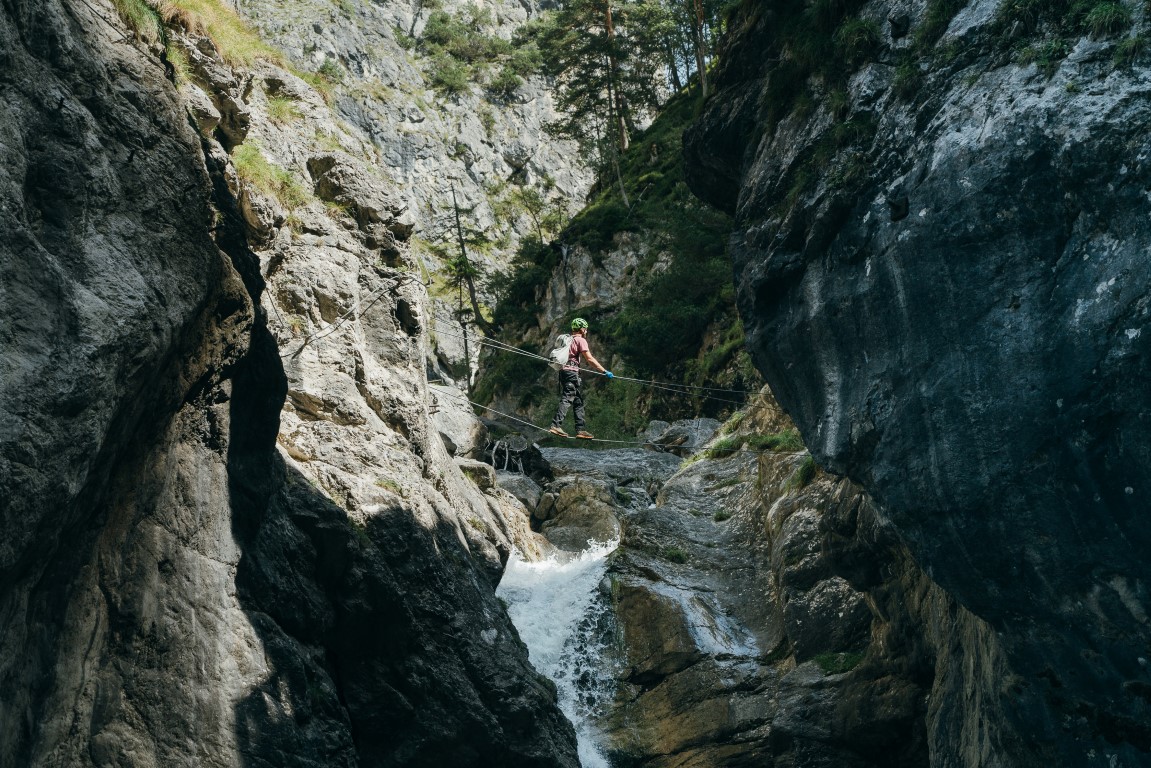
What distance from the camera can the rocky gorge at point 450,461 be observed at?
7.68 metres

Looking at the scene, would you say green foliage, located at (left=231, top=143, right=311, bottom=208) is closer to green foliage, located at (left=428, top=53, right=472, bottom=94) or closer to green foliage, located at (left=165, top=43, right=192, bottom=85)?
green foliage, located at (left=165, top=43, right=192, bottom=85)

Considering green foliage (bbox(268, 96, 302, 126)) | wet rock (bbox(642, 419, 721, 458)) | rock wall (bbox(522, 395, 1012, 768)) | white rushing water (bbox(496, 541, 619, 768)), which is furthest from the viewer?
wet rock (bbox(642, 419, 721, 458))

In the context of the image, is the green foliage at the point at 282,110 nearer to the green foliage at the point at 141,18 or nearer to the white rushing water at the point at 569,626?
the green foliage at the point at 141,18

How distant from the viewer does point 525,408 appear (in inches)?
1639

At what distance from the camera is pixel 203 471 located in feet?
31.7

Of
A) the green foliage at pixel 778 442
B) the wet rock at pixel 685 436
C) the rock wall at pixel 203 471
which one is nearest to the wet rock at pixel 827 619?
the rock wall at pixel 203 471

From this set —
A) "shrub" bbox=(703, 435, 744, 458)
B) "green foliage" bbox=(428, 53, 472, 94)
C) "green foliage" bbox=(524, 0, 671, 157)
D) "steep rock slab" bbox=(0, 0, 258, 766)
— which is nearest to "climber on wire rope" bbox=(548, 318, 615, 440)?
"shrub" bbox=(703, 435, 744, 458)

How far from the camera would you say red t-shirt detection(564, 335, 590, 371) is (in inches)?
683

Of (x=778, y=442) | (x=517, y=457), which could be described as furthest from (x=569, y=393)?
(x=517, y=457)

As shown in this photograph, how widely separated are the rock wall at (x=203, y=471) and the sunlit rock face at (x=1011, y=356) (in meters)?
5.79

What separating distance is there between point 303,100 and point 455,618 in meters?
9.81

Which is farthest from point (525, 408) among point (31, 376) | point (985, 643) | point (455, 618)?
point (31, 376)

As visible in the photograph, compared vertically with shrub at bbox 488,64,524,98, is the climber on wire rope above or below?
below

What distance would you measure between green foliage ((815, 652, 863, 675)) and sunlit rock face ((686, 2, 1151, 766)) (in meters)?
2.74
